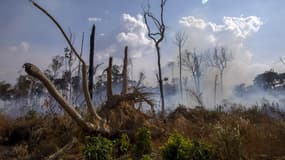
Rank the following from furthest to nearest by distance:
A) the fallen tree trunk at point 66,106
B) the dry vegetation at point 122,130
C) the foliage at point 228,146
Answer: the fallen tree trunk at point 66,106 → the dry vegetation at point 122,130 → the foliage at point 228,146

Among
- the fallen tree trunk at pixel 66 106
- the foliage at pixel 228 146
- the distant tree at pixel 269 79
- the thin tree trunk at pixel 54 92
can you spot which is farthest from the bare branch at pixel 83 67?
the distant tree at pixel 269 79

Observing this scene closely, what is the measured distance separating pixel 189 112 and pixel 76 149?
729 cm

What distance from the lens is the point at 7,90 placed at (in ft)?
113

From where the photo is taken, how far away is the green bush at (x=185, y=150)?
20.2 ft

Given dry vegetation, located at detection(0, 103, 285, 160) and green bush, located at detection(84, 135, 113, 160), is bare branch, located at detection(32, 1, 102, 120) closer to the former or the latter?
dry vegetation, located at detection(0, 103, 285, 160)

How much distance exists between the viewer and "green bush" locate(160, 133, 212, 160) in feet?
20.2

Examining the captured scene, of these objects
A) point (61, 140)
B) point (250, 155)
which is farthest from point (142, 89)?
point (250, 155)

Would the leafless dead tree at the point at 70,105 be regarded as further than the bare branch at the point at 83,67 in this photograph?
No

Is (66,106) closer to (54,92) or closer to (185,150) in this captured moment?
(54,92)

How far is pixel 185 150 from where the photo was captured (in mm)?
6312

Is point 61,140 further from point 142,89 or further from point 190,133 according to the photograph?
point 190,133

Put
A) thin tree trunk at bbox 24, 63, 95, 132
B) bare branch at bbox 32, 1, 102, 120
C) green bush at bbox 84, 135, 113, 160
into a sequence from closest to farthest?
green bush at bbox 84, 135, 113, 160
thin tree trunk at bbox 24, 63, 95, 132
bare branch at bbox 32, 1, 102, 120

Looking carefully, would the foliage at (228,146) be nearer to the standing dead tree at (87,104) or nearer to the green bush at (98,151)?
the green bush at (98,151)

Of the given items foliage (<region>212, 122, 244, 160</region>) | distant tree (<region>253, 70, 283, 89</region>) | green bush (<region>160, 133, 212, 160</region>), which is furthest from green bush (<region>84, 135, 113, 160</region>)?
distant tree (<region>253, 70, 283, 89</region>)
